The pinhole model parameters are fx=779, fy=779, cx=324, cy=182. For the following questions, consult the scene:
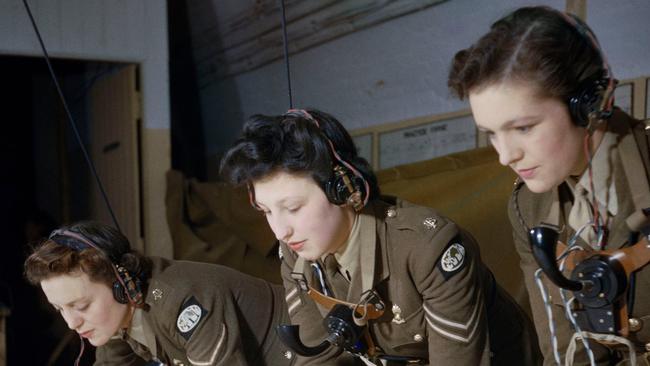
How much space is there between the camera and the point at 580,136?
127cm

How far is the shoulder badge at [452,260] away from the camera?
1627 millimetres

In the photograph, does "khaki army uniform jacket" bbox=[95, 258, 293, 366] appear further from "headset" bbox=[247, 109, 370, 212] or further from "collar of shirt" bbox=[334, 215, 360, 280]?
"headset" bbox=[247, 109, 370, 212]

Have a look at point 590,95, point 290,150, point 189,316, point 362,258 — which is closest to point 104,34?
point 189,316

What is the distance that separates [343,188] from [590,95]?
61cm

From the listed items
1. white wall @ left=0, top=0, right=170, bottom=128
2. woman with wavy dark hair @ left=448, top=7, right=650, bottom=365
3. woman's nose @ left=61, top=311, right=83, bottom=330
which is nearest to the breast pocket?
woman with wavy dark hair @ left=448, top=7, right=650, bottom=365

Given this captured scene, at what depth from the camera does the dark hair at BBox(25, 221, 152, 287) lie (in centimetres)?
214

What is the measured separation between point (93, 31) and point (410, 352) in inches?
118

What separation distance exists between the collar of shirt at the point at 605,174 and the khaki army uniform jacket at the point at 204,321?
3.65 feet

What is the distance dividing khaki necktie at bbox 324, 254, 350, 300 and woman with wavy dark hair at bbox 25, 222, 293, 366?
43 centimetres

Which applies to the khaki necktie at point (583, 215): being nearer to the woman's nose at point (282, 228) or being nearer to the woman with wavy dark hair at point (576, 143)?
the woman with wavy dark hair at point (576, 143)

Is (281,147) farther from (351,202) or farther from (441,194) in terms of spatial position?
(441,194)

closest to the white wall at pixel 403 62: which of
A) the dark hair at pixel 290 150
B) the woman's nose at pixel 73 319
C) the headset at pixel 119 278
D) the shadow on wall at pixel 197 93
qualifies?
the shadow on wall at pixel 197 93

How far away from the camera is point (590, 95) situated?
1227 millimetres

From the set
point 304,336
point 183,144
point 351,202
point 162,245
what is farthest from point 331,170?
point 183,144
